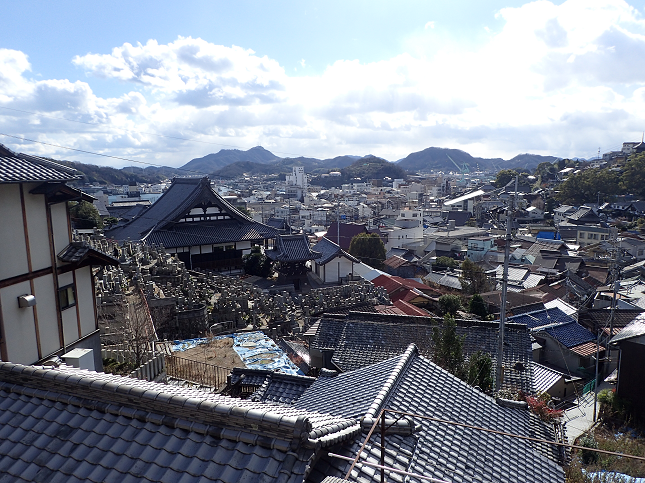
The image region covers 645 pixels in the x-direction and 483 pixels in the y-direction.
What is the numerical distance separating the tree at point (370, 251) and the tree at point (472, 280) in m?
7.22

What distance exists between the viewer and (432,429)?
5.70 meters

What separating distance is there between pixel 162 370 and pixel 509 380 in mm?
9587

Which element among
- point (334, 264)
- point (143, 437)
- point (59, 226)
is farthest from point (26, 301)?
point (334, 264)

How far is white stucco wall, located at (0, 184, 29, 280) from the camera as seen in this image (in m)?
8.16

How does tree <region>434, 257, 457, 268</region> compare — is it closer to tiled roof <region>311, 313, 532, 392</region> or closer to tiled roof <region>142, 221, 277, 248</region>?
tiled roof <region>142, 221, 277, 248</region>

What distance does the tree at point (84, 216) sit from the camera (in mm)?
36688

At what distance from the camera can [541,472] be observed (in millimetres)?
5867

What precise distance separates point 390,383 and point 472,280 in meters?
25.6

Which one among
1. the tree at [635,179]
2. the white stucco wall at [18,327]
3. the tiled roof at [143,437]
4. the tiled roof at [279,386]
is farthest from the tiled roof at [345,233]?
the tiled roof at [143,437]

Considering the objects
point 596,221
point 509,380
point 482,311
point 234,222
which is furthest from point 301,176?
point 509,380

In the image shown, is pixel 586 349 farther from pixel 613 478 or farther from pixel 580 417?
pixel 613 478

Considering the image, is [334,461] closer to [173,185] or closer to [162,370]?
[162,370]

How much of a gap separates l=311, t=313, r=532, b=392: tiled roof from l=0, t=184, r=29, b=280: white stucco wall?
8.73m

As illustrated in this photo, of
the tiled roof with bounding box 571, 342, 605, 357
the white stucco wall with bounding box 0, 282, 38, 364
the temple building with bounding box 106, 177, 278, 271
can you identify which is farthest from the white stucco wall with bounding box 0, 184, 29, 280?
the tiled roof with bounding box 571, 342, 605, 357
